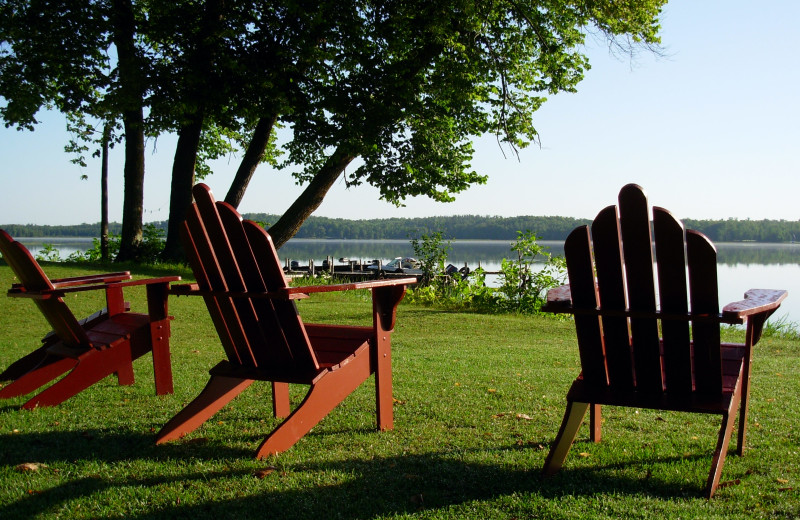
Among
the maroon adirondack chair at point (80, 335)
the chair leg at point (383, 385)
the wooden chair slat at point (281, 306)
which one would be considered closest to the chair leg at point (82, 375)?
the maroon adirondack chair at point (80, 335)

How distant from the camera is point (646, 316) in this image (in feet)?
9.66

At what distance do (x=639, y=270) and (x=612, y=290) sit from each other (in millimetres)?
146

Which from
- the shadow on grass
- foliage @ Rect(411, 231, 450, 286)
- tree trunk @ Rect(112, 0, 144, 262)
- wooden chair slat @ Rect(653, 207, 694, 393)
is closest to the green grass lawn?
the shadow on grass

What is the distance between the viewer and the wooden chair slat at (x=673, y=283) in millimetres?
2828

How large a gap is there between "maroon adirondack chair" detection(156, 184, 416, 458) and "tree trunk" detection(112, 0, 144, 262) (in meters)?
15.0

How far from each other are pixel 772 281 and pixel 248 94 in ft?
112

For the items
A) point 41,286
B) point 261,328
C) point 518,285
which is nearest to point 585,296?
point 261,328

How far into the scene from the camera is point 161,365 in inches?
194

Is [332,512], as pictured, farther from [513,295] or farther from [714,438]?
[513,295]

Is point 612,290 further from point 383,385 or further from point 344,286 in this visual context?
point 383,385

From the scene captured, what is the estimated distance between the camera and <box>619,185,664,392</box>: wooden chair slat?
289 cm

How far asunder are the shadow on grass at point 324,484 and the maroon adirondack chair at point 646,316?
0.23 meters

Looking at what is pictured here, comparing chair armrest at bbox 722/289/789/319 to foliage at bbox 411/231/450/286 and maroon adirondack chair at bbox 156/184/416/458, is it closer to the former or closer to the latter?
maroon adirondack chair at bbox 156/184/416/458

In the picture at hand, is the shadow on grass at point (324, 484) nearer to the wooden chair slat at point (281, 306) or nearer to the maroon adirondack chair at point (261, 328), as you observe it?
the maroon adirondack chair at point (261, 328)
